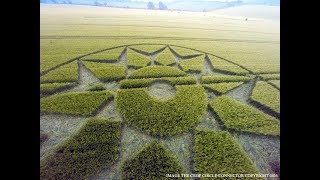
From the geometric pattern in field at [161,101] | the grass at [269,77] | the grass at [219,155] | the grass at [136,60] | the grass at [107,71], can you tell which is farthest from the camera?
the grass at [136,60]

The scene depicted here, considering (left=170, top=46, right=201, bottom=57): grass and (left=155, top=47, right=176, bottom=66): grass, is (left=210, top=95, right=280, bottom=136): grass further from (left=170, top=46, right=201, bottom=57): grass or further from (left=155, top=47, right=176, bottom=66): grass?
(left=170, top=46, right=201, bottom=57): grass

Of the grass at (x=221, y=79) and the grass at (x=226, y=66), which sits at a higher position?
the grass at (x=226, y=66)

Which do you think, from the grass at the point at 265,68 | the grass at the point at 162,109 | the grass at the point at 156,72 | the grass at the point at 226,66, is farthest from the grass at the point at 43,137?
the grass at the point at 265,68

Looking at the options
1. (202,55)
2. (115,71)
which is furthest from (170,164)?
(202,55)

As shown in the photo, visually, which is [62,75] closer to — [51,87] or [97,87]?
[51,87]

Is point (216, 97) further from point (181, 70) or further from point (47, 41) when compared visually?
point (47, 41)

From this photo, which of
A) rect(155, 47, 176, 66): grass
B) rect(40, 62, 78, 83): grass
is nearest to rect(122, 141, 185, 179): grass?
rect(40, 62, 78, 83): grass

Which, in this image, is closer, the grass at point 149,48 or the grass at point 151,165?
the grass at point 151,165

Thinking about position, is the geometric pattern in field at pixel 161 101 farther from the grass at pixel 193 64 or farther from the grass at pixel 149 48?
the grass at pixel 149 48
